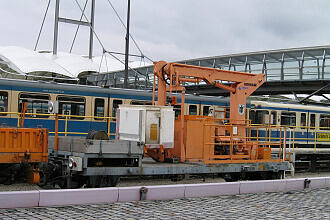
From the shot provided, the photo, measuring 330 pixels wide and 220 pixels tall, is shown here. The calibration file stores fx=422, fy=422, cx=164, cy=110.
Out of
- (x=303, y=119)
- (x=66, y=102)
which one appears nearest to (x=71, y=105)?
(x=66, y=102)

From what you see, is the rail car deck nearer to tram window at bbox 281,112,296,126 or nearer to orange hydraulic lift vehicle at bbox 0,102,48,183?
orange hydraulic lift vehicle at bbox 0,102,48,183

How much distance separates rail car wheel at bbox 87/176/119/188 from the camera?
33.4 ft

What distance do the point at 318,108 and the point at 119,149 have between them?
18410 mm

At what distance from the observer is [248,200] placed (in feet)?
34.1

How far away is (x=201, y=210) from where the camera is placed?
29.3ft

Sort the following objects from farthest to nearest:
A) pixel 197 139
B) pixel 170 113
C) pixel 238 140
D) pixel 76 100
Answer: pixel 76 100 < pixel 238 140 < pixel 197 139 < pixel 170 113

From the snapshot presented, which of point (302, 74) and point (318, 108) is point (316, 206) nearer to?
point (318, 108)

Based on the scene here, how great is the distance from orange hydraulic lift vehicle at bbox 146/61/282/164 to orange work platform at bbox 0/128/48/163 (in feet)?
9.83

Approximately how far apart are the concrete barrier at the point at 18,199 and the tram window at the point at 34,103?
1029cm

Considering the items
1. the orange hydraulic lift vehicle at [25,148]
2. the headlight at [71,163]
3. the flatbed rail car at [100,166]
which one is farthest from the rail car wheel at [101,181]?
the orange hydraulic lift vehicle at [25,148]

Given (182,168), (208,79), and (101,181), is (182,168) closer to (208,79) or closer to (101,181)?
(101,181)

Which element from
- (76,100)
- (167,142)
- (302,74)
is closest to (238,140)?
(167,142)

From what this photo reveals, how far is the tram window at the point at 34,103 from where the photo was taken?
18.3m

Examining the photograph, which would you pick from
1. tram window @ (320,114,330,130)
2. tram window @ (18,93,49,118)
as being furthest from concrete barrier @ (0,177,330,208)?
tram window @ (320,114,330,130)
